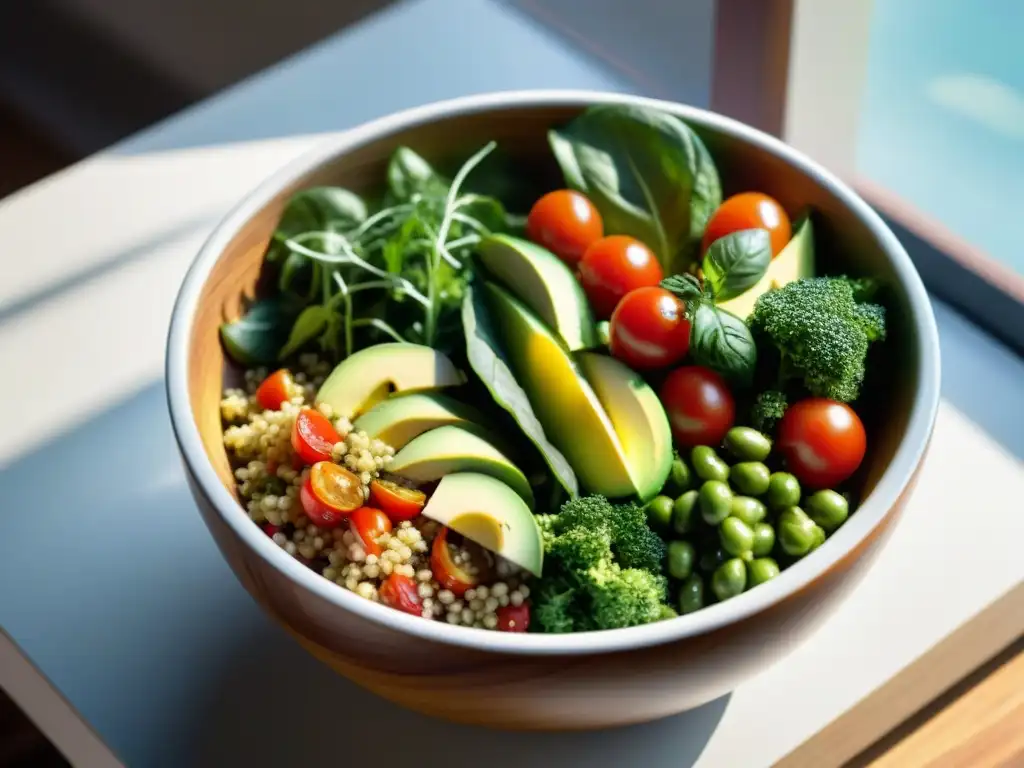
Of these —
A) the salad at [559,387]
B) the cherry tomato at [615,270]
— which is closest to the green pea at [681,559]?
the salad at [559,387]

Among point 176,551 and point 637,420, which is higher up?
point 637,420

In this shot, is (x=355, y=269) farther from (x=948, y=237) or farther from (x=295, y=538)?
(x=948, y=237)

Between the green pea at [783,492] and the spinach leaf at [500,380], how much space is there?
135 millimetres

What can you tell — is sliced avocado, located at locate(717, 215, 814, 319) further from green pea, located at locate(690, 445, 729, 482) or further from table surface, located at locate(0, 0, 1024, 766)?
table surface, located at locate(0, 0, 1024, 766)

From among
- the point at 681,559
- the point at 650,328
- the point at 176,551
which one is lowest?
the point at 176,551

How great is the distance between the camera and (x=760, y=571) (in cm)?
75

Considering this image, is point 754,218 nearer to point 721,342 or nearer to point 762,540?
point 721,342

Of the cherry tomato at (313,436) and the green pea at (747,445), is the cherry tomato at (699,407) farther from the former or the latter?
the cherry tomato at (313,436)

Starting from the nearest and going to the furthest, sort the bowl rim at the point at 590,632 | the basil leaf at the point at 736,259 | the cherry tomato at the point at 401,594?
1. the bowl rim at the point at 590,632
2. the cherry tomato at the point at 401,594
3. the basil leaf at the point at 736,259

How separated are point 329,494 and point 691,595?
10.0 inches

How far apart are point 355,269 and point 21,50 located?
2240mm

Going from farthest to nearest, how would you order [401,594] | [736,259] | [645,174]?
[645,174]
[736,259]
[401,594]

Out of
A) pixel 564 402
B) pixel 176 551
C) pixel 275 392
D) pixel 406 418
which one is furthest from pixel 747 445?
pixel 176 551

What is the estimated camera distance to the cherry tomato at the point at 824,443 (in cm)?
81
